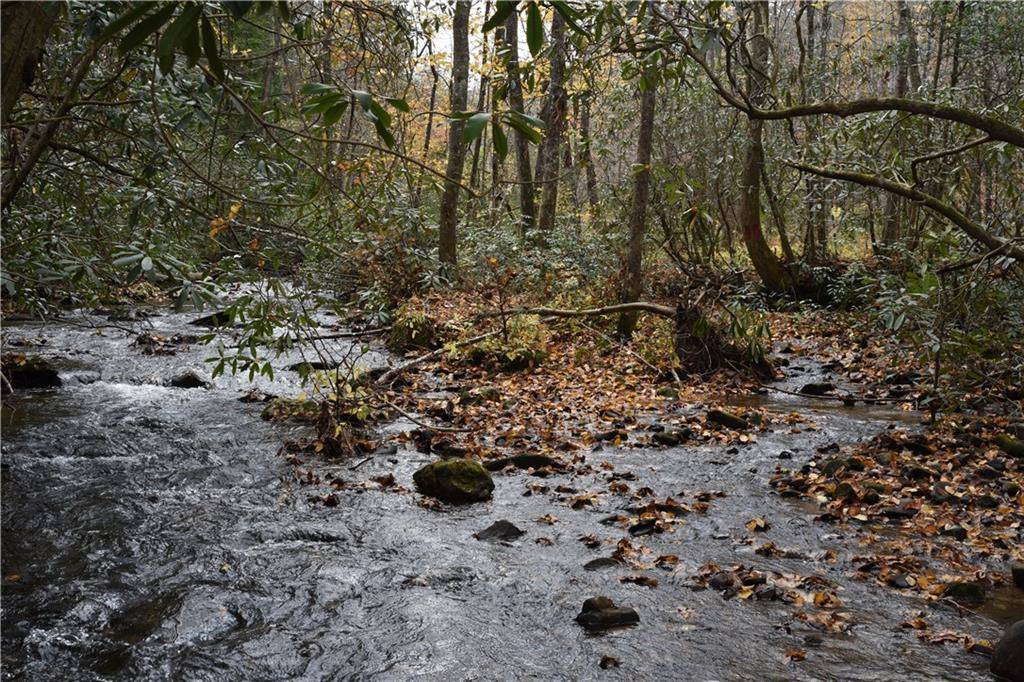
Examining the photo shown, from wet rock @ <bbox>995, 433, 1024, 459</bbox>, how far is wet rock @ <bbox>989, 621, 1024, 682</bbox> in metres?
3.41

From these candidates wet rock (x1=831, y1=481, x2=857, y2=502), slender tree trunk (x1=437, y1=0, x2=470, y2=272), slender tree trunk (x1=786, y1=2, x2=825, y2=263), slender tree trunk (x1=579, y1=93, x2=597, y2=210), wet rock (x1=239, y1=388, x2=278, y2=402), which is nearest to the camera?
wet rock (x1=831, y1=481, x2=857, y2=502)

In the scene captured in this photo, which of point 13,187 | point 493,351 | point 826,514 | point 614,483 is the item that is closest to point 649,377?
point 493,351

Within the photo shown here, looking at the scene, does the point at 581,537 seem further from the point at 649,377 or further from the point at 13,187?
→ the point at 649,377

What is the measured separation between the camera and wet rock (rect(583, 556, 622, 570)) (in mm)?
4984

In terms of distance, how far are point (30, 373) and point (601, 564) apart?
7573 millimetres

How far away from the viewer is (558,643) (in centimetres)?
411

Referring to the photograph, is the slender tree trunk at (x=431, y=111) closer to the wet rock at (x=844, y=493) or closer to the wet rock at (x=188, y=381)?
the wet rock at (x=844, y=493)

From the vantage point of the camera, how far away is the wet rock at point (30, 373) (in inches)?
353

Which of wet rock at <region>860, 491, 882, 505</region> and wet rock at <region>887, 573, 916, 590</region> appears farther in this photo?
wet rock at <region>860, 491, 882, 505</region>

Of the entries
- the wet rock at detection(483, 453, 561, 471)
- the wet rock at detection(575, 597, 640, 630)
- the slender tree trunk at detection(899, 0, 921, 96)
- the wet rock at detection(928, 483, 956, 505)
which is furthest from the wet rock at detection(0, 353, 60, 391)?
the slender tree trunk at detection(899, 0, 921, 96)

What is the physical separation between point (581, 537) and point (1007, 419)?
470cm

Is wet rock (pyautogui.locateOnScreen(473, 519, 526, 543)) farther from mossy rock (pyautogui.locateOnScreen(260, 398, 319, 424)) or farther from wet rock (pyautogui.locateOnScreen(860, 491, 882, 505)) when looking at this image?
mossy rock (pyautogui.locateOnScreen(260, 398, 319, 424))

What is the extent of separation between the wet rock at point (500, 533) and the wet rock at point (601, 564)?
679mm

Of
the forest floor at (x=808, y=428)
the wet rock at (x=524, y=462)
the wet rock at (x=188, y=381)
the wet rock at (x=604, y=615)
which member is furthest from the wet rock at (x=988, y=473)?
the wet rock at (x=188, y=381)
